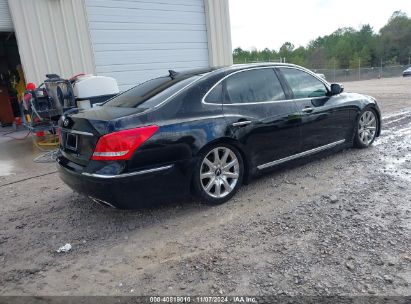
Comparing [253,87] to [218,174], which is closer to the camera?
[218,174]

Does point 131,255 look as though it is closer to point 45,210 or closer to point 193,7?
point 45,210

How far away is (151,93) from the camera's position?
382cm

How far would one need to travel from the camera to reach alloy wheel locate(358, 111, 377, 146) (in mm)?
5344

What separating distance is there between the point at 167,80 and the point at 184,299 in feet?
8.67

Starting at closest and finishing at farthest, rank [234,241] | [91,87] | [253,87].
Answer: [234,241]
[253,87]
[91,87]

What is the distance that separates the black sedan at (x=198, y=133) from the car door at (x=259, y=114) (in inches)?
0.5

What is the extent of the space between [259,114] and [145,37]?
24.1 feet

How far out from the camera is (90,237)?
128 inches

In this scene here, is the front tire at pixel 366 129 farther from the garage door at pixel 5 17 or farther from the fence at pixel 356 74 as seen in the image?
the fence at pixel 356 74

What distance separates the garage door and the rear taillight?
7.10 metres

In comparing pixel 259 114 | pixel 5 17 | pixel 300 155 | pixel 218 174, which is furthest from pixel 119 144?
pixel 5 17

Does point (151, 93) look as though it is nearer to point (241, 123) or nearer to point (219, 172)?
point (241, 123)

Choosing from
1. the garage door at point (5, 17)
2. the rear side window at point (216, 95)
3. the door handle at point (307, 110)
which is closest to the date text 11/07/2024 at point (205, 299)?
the rear side window at point (216, 95)

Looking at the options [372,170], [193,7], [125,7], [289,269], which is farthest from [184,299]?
[193,7]
